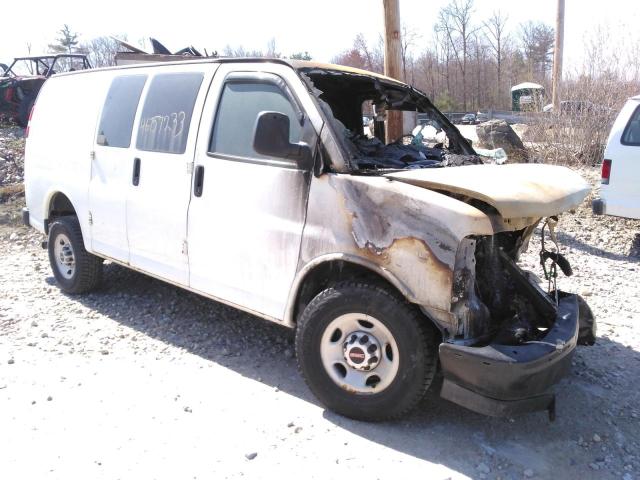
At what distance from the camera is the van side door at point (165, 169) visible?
4184mm

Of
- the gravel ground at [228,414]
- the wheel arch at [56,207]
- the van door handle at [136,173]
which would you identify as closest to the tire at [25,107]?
the wheel arch at [56,207]

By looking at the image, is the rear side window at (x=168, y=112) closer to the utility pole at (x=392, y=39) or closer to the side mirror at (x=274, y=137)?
the side mirror at (x=274, y=137)

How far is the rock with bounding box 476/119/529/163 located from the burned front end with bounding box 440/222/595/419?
349 inches

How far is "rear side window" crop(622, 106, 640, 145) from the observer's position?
7.09m

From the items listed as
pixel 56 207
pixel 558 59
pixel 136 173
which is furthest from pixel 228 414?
pixel 558 59

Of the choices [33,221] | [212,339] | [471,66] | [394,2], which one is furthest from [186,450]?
[471,66]

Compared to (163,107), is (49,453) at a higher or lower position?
lower

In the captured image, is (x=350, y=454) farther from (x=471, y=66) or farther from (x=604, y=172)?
(x=471, y=66)

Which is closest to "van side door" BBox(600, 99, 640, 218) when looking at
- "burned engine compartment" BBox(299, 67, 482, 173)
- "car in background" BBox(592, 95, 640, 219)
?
"car in background" BBox(592, 95, 640, 219)

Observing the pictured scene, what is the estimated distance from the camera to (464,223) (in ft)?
9.59

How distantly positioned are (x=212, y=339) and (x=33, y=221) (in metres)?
2.79

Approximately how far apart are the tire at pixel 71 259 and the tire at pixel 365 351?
2891mm

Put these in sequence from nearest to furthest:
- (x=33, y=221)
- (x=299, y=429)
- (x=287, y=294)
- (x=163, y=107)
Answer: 1. (x=299, y=429)
2. (x=287, y=294)
3. (x=163, y=107)
4. (x=33, y=221)

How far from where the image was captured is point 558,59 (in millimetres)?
13164
